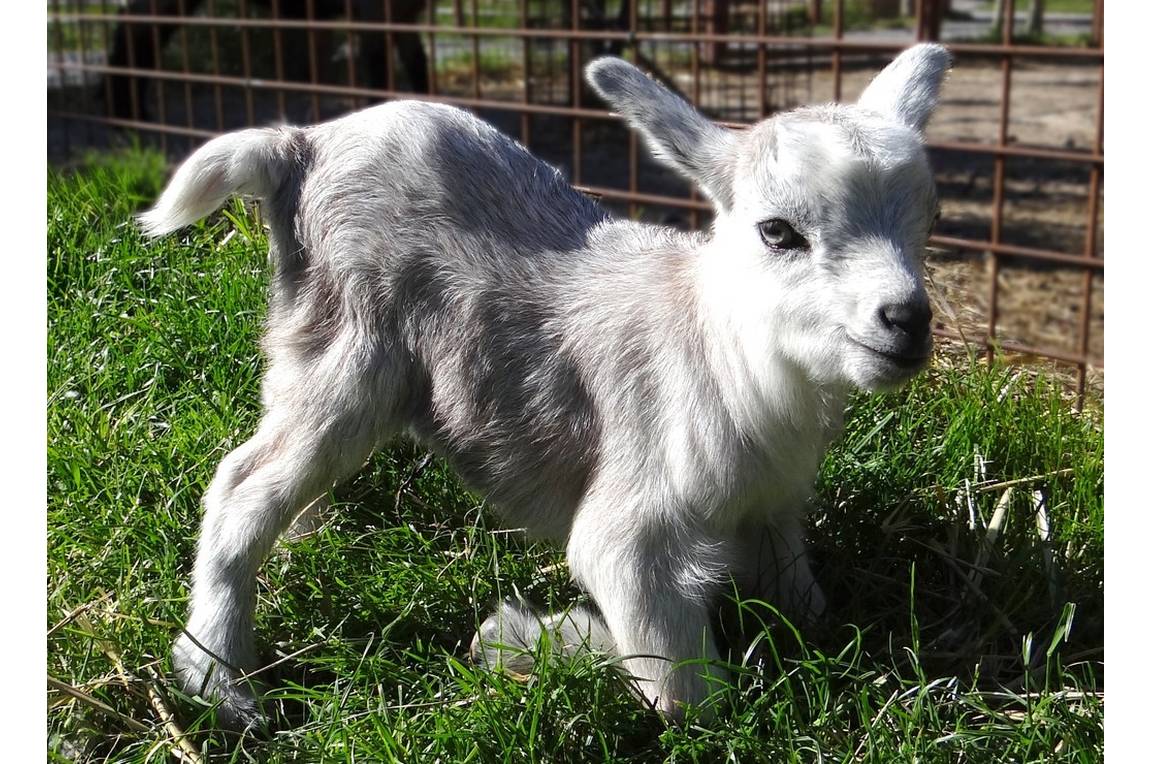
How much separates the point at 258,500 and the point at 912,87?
1.79 meters

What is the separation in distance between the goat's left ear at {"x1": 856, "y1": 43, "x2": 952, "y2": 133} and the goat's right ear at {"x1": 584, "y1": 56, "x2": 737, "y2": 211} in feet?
1.15

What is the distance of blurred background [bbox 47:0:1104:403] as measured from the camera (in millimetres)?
4879

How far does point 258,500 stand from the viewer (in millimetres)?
3133

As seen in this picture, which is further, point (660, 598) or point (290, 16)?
point (290, 16)

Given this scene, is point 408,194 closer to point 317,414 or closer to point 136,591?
point 317,414

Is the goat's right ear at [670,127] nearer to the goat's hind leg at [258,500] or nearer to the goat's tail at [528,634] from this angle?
the goat's hind leg at [258,500]

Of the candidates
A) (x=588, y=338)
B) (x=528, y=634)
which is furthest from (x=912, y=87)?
(x=528, y=634)

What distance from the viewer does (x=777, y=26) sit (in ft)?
46.4

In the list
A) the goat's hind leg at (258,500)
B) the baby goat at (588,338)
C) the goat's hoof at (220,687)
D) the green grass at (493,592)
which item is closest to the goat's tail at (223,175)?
the baby goat at (588,338)

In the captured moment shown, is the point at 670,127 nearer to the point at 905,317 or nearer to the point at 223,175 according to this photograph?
the point at 905,317

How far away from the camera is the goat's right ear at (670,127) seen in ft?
9.25

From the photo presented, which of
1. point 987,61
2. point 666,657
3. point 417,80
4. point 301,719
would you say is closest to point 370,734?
point 301,719

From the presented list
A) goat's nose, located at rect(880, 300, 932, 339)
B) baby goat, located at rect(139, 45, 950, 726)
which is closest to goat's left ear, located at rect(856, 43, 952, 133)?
baby goat, located at rect(139, 45, 950, 726)

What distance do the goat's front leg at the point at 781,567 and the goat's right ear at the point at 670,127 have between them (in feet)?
2.67
